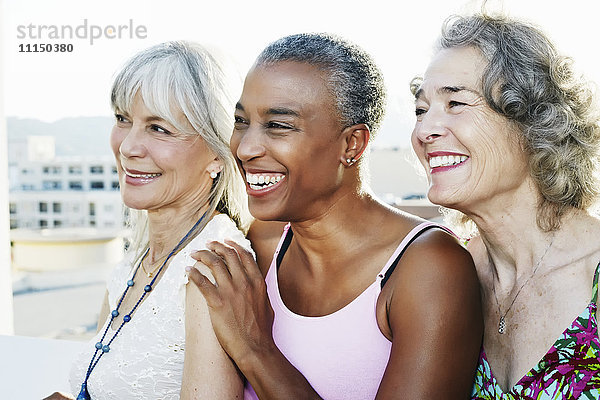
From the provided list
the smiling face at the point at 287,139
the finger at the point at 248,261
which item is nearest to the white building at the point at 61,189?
the finger at the point at 248,261

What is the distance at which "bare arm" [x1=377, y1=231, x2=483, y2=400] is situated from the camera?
4.43 ft

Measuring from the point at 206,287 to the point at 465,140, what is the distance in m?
0.67

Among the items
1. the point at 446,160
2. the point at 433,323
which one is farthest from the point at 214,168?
the point at 433,323

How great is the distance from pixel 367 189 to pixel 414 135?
17 centimetres

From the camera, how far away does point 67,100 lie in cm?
543

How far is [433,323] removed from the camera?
4.47ft

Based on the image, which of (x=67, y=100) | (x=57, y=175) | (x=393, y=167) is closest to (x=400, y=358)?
(x=393, y=167)

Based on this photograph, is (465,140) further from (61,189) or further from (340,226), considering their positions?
(61,189)

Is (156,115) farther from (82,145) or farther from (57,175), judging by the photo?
(57,175)

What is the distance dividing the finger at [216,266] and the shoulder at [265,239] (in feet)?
0.68

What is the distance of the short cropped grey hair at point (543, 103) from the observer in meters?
1.43

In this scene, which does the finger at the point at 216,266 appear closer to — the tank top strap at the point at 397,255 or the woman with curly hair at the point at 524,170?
the tank top strap at the point at 397,255

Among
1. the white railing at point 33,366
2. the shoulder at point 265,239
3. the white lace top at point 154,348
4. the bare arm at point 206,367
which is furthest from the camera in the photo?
the white railing at point 33,366

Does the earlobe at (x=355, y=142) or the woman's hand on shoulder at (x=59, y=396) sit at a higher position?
the earlobe at (x=355, y=142)
